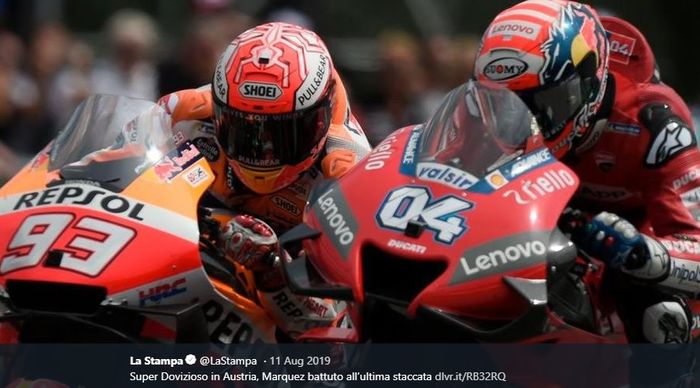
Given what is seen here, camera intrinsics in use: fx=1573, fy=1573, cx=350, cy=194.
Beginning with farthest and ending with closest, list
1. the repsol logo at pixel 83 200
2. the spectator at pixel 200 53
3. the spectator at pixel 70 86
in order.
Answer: the spectator at pixel 70 86, the spectator at pixel 200 53, the repsol logo at pixel 83 200

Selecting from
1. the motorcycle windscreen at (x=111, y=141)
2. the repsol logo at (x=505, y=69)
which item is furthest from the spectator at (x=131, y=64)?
the repsol logo at (x=505, y=69)

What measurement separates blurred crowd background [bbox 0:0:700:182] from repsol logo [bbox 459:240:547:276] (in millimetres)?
7481

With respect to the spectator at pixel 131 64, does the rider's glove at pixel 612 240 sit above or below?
above

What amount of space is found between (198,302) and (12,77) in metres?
9.11

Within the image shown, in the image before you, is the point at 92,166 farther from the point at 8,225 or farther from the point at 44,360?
the point at 44,360

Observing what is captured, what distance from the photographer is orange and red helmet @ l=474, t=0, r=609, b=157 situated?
279 inches

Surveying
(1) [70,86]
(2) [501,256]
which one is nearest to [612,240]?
(2) [501,256]

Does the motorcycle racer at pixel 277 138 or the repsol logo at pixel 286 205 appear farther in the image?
the repsol logo at pixel 286 205

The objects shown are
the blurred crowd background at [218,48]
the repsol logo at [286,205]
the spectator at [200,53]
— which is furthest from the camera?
the blurred crowd background at [218,48]

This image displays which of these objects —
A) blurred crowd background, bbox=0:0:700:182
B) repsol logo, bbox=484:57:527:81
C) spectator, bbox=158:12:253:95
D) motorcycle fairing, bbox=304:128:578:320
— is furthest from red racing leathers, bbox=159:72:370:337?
blurred crowd background, bbox=0:0:700:182

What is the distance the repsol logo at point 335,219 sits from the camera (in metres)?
6.07

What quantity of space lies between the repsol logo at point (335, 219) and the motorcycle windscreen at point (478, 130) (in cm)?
41

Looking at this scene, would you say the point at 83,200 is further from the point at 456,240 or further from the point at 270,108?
the point at 456,240

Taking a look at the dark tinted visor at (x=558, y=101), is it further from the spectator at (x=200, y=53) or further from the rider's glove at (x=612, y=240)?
the spectator at (x=200, y=53)
